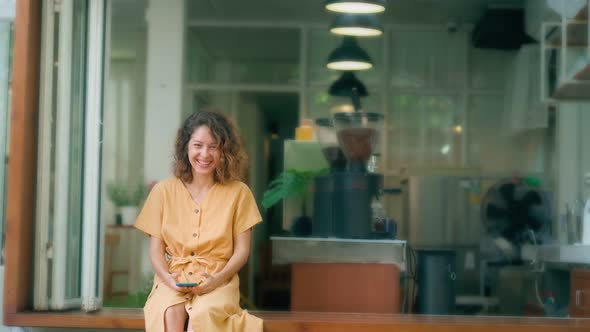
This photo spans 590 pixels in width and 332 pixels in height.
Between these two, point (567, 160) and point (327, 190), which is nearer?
point (327, 190)

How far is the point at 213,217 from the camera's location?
382 centimetres

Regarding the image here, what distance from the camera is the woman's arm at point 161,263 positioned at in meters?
3.70

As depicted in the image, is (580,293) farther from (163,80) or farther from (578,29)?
(163,80)

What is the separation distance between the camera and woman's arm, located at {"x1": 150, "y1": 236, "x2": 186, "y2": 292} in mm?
3695

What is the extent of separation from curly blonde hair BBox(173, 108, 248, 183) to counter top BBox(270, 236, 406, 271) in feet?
3.13

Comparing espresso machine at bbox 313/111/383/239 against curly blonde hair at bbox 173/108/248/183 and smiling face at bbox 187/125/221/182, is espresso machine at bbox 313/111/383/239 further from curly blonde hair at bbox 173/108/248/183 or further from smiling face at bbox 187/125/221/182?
smiling face at bbox 187/125/221/182

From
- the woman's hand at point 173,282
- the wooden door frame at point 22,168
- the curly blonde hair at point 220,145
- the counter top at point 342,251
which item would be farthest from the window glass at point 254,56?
the woman's hand at point 173,282

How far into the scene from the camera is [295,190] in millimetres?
5047

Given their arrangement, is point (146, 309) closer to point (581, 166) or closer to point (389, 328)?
point (389, 328)

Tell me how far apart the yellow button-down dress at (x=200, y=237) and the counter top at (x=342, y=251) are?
948 mm

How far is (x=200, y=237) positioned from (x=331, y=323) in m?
0.75

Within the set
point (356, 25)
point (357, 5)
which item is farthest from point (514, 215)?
point (357, 5)

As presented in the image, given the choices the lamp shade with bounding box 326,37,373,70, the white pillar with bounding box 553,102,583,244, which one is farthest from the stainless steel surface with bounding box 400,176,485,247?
the lamp shade with bounding box 326,37,373,70

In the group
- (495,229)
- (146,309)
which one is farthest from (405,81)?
(146,309)
